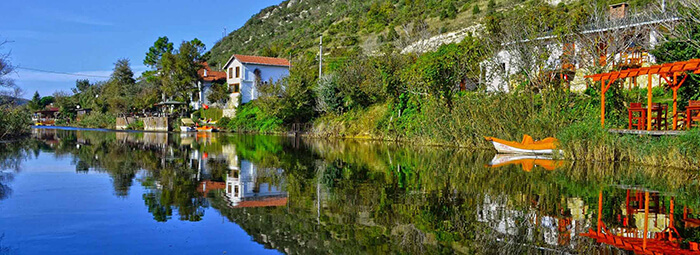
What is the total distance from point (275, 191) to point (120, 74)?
235 feet

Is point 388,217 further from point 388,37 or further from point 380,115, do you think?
point 388,37

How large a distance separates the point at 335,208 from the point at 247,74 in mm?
50681

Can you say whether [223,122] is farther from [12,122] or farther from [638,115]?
[638,115]

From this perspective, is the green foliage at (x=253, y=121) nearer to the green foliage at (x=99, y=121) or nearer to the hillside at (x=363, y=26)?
the hillside at (x=363, y=26)

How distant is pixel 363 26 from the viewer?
263 ft

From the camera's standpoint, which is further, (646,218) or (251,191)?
(251,191)

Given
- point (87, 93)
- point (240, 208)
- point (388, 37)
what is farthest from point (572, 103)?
point (87, 93)

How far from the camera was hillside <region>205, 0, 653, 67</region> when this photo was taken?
59.8 meters

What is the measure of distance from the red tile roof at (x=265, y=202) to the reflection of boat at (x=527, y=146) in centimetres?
1385

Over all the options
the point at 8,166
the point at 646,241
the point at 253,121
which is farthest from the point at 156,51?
the point at 646,241

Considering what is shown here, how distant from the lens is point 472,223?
30.3ft

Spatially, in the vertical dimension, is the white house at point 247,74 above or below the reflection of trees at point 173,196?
above

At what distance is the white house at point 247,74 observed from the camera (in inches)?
2333

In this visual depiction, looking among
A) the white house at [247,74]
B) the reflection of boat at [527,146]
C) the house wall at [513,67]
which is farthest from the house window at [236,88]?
the reflection of boat at [527,146]
